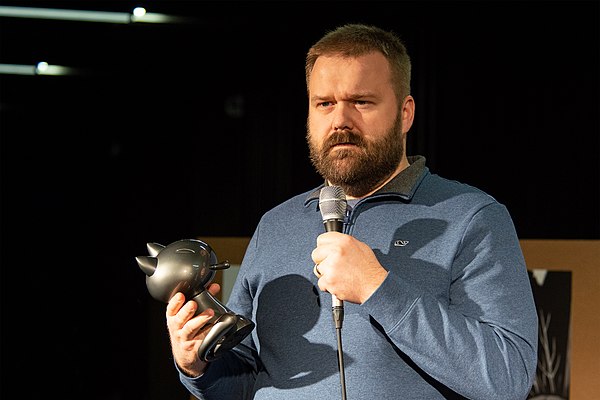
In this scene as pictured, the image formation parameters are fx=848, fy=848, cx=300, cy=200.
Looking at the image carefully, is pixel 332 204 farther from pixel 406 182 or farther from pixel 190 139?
pixel 190 139

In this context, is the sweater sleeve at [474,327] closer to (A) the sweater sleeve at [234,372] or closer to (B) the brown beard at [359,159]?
(B) the brown beard at [359,159]

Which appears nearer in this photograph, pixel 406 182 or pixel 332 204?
pixel 332 204

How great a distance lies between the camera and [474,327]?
150 cm

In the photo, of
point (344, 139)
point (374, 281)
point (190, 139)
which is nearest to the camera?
point (374, 281)

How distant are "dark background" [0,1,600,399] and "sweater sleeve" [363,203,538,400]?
1656 mm

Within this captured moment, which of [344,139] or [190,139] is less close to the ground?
[344,139]

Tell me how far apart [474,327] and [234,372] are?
0.56m

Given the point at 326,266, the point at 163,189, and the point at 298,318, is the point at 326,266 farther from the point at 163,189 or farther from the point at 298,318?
the point at 163,189

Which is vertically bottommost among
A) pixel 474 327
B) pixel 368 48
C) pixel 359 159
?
pixel 474 327

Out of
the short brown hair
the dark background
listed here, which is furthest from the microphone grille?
the dark background

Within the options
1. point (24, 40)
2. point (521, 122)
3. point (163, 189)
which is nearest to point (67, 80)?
point (24, 40)

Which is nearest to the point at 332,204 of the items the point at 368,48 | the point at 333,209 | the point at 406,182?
the point at 333,209

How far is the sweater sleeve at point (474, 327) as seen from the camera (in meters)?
1.47

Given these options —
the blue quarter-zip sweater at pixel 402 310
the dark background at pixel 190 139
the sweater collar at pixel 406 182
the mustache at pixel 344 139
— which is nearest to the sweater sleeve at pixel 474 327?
the blue quarter-zip sweater at pixel 402 310
